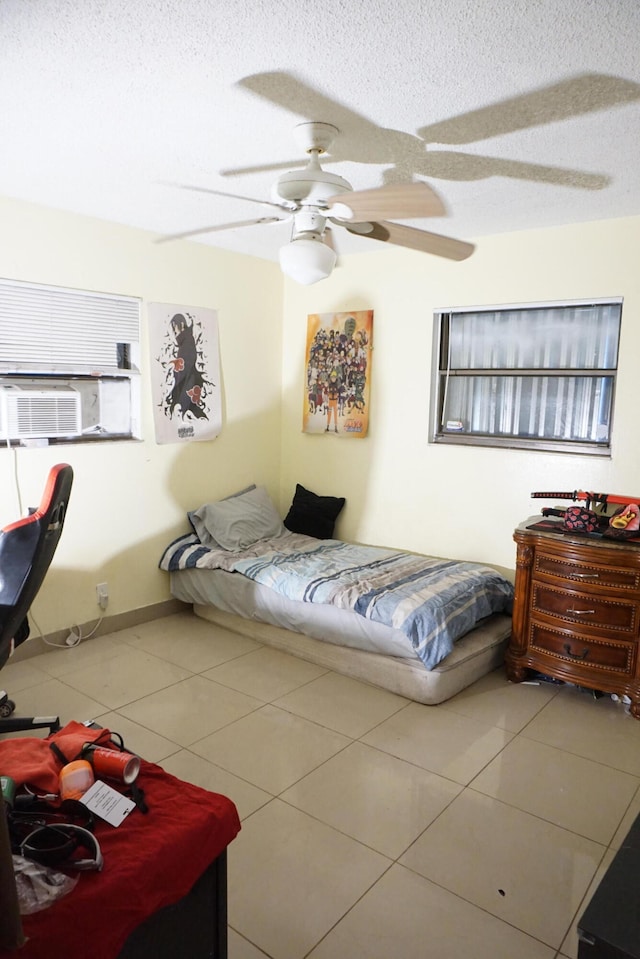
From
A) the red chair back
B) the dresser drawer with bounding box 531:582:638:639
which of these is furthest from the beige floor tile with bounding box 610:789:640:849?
the red chair back

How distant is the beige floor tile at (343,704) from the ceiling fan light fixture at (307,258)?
192 centimetres

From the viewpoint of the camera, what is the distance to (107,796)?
1469mm

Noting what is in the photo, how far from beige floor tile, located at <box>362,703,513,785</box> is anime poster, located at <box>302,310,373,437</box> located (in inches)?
82.4

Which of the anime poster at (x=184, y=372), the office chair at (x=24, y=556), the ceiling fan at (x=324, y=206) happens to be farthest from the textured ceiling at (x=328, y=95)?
the office chair at (x=24, y=556)

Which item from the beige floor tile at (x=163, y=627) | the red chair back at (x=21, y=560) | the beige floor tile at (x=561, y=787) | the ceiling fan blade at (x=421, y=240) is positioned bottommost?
the beige floor tile at (x=163, y=627)

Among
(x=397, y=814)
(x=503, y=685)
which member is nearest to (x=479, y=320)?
(x=503, y=685)

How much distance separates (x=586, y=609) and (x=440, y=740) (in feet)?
3.15

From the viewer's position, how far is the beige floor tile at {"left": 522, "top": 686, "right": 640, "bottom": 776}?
2713 mm

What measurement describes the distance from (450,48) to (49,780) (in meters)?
2.12

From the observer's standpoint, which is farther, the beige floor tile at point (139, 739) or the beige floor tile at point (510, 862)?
the beige floor tile at point (139, 739)

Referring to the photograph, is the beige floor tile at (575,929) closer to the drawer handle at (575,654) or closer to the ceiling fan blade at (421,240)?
the drawer handle at (575,654)

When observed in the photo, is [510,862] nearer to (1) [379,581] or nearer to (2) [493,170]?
(1) [379,581]

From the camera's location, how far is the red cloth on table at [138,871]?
115 cm

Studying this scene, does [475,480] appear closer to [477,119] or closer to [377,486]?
[377,486]
